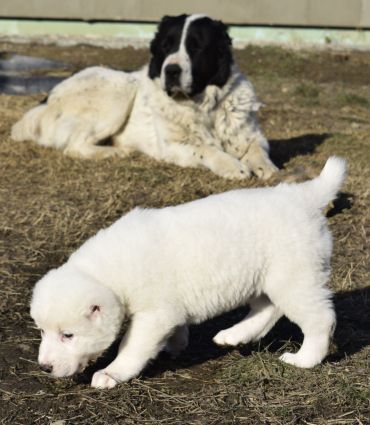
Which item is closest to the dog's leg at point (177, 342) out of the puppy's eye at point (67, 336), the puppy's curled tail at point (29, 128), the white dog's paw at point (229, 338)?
the white dog's paw at point (229, 338)

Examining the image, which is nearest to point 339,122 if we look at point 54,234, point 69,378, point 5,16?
point 54,234

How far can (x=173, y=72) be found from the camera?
6801mm

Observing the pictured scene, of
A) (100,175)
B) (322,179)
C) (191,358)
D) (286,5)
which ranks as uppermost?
(322,179)

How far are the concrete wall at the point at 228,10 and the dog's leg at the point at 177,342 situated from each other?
11134 millimetres

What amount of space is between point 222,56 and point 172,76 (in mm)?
487

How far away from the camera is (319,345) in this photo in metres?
3.61

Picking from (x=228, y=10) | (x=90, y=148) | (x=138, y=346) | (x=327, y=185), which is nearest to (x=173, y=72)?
(x=90, y=148)

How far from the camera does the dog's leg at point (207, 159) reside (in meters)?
6.60

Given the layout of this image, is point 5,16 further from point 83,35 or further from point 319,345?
point 319,345

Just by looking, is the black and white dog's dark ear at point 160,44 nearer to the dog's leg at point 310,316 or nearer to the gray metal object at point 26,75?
the gray metal object at point 26,75

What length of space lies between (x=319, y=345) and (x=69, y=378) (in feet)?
3.54

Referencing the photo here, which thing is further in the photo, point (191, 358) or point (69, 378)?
point (191, 358)

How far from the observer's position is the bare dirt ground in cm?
330

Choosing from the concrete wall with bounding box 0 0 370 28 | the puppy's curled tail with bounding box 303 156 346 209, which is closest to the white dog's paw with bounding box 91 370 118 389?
the puppy's curled tail with bounding box 303 156 346 209
